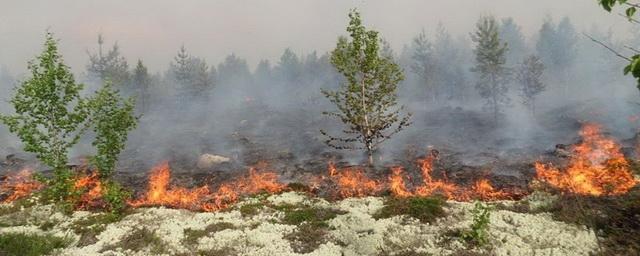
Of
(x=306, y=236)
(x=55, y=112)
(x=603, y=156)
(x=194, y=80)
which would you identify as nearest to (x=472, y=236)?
(x=306, y=236)

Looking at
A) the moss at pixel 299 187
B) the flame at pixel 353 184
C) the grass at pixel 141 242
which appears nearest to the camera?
the grass at pixel 141 242

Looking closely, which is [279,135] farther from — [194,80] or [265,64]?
[265,64]

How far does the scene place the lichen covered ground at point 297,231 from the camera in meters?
14.0

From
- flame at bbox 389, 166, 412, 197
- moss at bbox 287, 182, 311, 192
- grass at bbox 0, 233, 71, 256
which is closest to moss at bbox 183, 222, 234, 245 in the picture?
grass at bbox 0, 233, 71, 256

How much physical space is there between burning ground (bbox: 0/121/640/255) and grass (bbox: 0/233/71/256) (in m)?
0.06

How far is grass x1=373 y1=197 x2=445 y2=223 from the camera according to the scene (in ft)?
55.0

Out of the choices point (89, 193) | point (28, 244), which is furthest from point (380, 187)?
point (28, 244)

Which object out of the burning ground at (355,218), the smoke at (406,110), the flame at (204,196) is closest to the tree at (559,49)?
the smoke at (406,110)

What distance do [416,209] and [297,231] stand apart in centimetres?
482

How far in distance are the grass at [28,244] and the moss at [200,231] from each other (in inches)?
172

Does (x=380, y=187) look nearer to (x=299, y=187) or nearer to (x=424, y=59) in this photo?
(x=299, y=187)

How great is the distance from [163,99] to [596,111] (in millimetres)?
114865

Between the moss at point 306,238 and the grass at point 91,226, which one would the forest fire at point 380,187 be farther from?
the moss at point 306,238

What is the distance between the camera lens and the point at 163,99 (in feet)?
444
